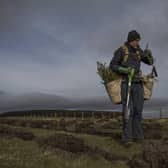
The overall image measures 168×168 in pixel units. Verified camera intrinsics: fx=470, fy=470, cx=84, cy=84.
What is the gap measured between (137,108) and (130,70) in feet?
3.27

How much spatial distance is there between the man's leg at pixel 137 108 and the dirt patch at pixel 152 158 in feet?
8.13

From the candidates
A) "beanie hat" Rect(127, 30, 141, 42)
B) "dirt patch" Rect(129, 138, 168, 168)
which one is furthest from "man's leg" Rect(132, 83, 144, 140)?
"dirt patch" Rect(129, 138, 168, 168)

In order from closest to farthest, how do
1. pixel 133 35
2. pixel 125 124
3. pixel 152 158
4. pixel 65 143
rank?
pixel 152 158 → pixel 65 143 → pixel 133 35 → pixel 125 124

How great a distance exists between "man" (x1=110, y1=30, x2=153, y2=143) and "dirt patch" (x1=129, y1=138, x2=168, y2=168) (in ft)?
8.08

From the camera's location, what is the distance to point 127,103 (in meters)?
11.4

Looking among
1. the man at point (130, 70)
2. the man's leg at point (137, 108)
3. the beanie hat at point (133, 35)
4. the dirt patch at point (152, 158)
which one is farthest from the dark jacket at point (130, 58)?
the dirt patch at point (152, 158)

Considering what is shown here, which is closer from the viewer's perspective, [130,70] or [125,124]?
[130,70]

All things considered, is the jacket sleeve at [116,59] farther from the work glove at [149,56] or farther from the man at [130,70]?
the work glove at [149,56]

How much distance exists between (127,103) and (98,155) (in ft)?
7.97

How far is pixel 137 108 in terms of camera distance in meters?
11.6

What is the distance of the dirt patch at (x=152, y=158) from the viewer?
8.34 m

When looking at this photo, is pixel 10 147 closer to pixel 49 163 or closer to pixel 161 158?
pixel 49 163

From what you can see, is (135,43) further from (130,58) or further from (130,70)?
(130,70)

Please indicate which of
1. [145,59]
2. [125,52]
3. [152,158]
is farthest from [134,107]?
[152,158]
